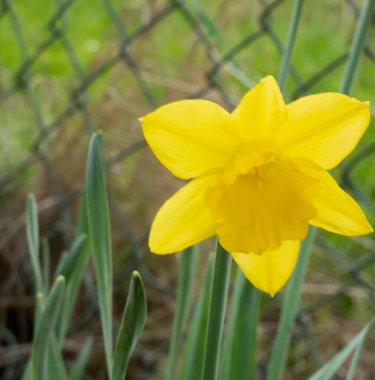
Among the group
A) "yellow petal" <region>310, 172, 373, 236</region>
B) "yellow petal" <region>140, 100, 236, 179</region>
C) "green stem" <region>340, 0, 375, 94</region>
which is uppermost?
"green stem" <region>340, 0, 375, 94</region>

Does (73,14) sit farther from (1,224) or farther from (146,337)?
Result: (146,337)

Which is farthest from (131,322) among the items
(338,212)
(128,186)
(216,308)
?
(128,186)

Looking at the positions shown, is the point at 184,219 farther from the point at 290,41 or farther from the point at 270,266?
the point at 290,41

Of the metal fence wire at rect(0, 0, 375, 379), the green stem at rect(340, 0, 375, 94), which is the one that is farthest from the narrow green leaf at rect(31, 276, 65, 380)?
the metal fence wire at rect(0, 0, 375, 379)

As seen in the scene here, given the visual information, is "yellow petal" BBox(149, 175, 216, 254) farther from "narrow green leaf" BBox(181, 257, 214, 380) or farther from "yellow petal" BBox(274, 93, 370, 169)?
"narrow green leaf" BBox(181, 257, 214, 380)

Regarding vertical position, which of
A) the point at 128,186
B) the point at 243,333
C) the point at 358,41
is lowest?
the point at 243,333

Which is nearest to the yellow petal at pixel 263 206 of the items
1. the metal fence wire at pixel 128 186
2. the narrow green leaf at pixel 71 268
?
the narrow green leaf at pixel 71 268

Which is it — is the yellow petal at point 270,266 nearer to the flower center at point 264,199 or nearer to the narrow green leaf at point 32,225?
the flower center at point 264,199
